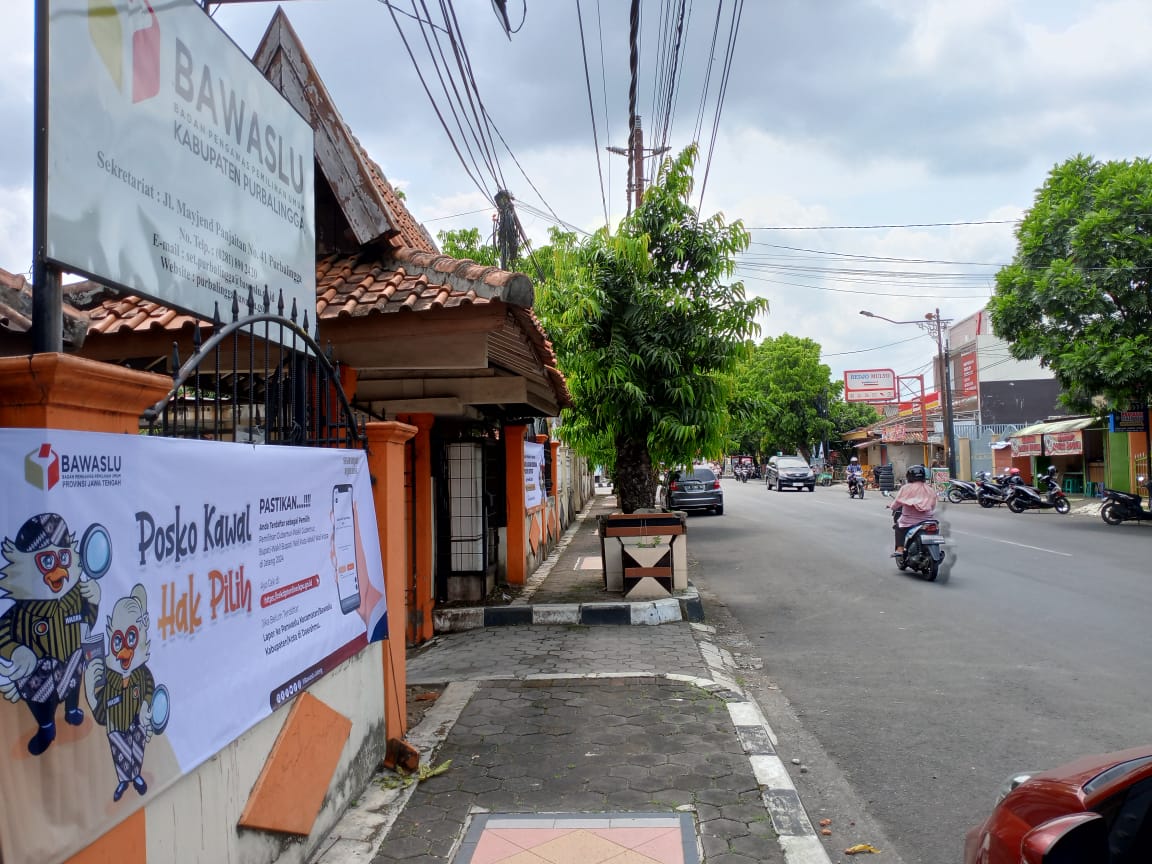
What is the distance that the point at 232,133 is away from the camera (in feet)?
11.3

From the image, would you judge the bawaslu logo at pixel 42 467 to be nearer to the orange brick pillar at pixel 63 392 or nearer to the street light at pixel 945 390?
the orange brick pillar at pixel 63 392

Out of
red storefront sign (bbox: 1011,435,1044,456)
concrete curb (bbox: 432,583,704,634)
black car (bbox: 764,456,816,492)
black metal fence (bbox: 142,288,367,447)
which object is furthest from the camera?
black car (bbox: 764,456,816,492)

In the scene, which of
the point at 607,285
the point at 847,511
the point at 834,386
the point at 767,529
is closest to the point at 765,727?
the point at 607,285

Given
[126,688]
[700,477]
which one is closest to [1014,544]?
[700,477]

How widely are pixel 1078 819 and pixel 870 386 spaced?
211 feet

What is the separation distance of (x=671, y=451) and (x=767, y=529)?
873 centimetres

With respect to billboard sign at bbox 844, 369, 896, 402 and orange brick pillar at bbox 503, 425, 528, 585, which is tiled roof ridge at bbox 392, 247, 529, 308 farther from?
billboard sign at bbox 844, 369, 896, 402

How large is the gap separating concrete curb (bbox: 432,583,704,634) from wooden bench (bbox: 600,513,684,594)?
0.53 meters

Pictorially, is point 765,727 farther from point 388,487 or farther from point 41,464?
point 41,464

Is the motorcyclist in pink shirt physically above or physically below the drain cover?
above

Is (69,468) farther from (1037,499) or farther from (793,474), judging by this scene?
(793,474)

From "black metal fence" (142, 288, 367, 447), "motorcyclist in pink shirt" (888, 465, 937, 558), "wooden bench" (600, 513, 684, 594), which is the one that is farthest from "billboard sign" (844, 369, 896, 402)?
"black metal fence" (142, 288, 367, 447)

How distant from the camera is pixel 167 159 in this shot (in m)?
2.89

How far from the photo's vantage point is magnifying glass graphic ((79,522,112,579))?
207 centimetres
